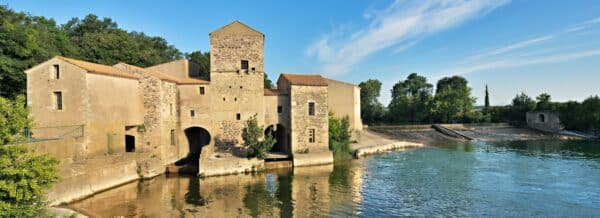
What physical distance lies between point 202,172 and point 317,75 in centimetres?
1163

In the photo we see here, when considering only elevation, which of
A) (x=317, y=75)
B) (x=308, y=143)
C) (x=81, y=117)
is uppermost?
(x=317, y=75)

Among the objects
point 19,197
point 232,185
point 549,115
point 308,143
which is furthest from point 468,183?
point 549,115

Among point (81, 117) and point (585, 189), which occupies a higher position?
point (81, 117)

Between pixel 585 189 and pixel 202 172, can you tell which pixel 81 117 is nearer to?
pixel 202 172

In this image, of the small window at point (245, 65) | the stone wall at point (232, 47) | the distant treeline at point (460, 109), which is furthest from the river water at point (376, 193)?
the distant treeline at point (460, 109)

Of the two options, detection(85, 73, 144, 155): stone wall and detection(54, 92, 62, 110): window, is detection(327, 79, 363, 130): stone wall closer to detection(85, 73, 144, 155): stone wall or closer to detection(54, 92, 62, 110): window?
detection(85, 73, 144, 155): stone wall

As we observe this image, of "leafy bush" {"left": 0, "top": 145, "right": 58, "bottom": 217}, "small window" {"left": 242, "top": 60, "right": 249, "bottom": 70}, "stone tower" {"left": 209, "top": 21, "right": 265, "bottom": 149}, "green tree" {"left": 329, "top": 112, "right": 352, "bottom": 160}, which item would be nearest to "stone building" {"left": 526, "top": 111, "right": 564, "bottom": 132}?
"green tree" {"left": 329, "top": 112, "right": 352, "bottom": 160}

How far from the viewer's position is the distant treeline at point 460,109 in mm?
44656

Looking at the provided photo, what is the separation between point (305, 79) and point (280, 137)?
536 cm

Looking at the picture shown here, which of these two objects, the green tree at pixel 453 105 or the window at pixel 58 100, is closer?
the window at pixel 58 100

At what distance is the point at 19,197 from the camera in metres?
8.17

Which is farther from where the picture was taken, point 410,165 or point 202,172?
point 410,165

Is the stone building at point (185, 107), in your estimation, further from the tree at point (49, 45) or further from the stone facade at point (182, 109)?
the tree at point (49, 45)

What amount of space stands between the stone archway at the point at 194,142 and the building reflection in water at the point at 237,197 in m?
3.29
